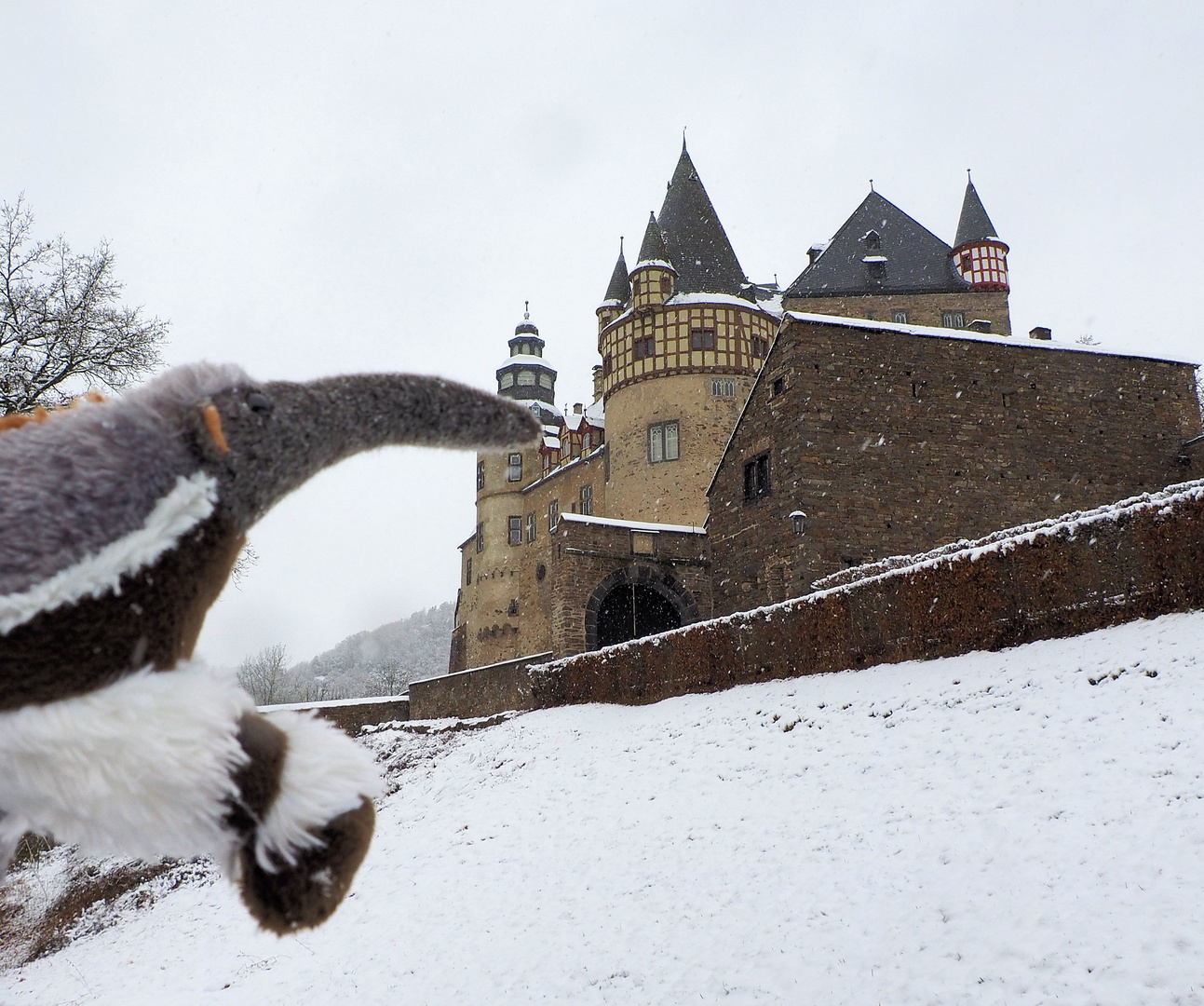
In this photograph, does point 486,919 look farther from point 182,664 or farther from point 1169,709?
point 182,664

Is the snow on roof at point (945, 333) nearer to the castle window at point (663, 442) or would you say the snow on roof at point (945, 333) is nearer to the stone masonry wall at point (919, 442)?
the stone masonry wall at point (919, 442)

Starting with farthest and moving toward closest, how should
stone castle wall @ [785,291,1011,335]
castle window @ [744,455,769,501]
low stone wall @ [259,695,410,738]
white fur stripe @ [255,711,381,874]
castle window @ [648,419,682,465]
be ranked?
stone castle wall @ [785,291,1011,335] → castle window @ [648,419,682,465] → low stone wall @ [259,695,410,738] → castle window @ [744,455,769,501] → white fur stripe @ [255,711,381,874]

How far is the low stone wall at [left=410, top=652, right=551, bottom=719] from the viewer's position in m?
24.0

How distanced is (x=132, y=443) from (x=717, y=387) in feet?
117

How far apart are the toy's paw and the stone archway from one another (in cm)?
2221

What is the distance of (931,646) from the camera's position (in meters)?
13.0

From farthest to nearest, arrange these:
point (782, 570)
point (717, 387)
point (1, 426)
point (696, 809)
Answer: point (717, 387)
point (782, 570)
point (696, 809)
point (1, 426)

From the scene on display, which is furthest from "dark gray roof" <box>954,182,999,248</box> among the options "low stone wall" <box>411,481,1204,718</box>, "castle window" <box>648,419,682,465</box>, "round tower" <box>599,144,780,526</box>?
"low stone wall" <box>411,481,1204,718</box>

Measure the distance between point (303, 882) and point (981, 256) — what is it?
47.6m

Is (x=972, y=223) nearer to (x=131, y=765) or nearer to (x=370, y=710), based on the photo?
(x=370, y=710)

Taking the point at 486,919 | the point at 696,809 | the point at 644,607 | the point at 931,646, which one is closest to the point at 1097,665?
the point at 931,646

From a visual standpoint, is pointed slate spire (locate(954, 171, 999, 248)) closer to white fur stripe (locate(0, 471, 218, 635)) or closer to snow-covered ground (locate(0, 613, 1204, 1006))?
snow-covered ground (locate(0, 613, 1204, 1006))

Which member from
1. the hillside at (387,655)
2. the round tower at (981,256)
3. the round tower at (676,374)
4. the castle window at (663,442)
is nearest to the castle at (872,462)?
the round tower at (676,374)

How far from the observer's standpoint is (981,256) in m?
43.7
